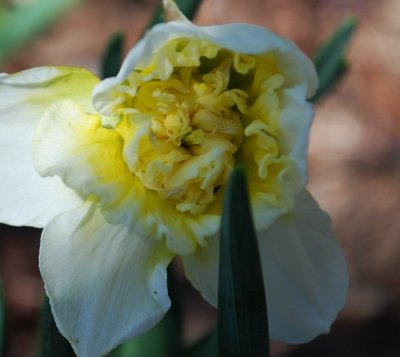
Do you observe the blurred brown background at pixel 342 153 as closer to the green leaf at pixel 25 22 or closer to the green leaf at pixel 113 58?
A: the green leaf at pixel 25 22

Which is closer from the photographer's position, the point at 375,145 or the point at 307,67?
the point at 307,67

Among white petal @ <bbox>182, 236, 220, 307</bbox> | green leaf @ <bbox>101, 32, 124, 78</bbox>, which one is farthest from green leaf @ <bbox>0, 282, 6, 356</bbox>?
green leaf @ <bbox>101, 32, 124, 78</bbox>

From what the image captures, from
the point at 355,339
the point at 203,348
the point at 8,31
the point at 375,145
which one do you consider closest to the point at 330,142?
the point at 375,145

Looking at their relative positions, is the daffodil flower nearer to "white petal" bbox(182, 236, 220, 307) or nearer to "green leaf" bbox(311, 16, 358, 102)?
"white petal" bbox(182, 236, 220, 307)

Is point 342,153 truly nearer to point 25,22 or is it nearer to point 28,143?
point 25,22

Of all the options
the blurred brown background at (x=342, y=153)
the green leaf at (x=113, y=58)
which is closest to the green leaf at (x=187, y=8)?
the green leaf at (x=113, y=58)

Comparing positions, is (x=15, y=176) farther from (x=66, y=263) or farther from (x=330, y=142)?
(x=330, y=142)
